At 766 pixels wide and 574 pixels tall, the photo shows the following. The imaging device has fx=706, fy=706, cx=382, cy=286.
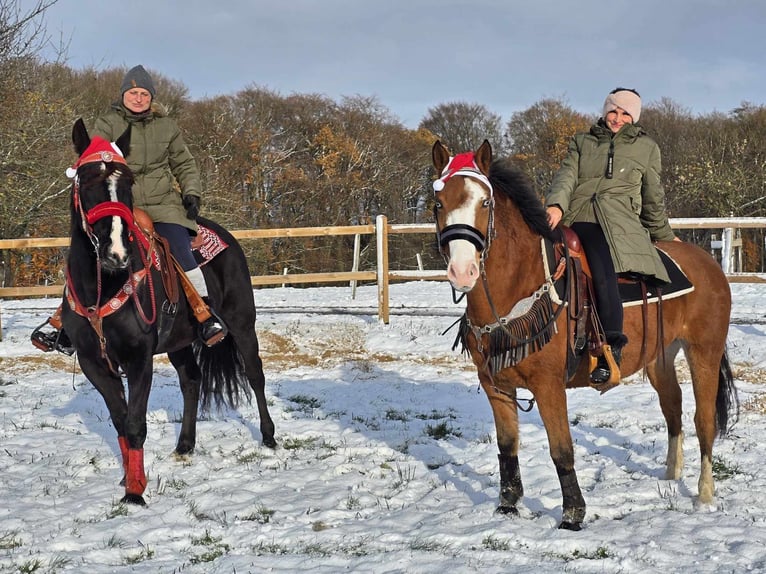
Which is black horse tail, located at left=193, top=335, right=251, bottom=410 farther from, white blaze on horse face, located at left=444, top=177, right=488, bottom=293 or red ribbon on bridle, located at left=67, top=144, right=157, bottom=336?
white blaze on horse face, located at left=444, top=177, right=488, bottom=293

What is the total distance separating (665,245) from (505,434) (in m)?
1.92

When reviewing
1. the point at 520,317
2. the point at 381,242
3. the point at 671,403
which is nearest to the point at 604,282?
the point at 520,317

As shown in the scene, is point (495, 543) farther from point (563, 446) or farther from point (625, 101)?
point (625, 101)

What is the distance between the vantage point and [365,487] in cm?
493

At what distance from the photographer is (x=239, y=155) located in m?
25.1

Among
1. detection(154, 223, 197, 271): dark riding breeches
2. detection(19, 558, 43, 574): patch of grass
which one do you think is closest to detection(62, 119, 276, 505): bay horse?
detection(154, 223, 197, 271): dark riding breeches

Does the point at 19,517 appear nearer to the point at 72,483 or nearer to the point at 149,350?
the point at 72,483

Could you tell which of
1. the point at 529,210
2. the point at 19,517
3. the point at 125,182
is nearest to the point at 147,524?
the point at 19,517

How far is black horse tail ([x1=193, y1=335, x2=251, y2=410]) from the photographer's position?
6.32 meters

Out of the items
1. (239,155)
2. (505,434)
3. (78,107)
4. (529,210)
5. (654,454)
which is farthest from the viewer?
(239,155)

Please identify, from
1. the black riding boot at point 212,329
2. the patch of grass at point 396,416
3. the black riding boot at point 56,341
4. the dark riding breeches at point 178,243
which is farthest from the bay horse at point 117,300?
the patch of grass at point 396,416

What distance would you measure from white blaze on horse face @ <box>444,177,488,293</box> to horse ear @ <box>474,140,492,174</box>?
21 cm

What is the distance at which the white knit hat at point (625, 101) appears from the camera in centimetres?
463

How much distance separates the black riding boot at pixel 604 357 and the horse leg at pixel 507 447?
1.71 feet
